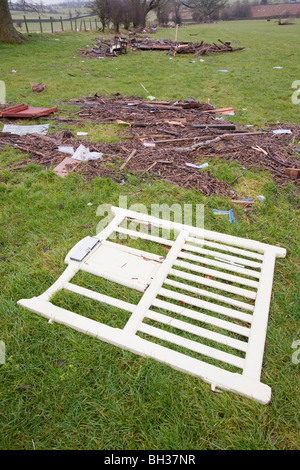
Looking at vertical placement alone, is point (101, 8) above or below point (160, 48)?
above

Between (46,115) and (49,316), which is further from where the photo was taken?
(46,115)

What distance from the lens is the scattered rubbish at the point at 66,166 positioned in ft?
12.5

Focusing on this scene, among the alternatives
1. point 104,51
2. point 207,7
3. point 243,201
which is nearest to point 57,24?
point 104,51

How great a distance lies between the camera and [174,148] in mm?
4398

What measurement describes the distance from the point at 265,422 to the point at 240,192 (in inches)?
103

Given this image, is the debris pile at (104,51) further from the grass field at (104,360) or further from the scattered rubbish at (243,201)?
the scattered rubbish at (243,201)

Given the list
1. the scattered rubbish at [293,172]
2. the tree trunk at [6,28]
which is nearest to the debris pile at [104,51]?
the tree trunk at [6,28]

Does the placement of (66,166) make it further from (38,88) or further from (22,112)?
(38,88)

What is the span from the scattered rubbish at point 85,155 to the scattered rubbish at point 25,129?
3.99ft

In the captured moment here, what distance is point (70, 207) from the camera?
322 cm

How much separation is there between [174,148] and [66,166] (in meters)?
1.72

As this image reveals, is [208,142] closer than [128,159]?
No

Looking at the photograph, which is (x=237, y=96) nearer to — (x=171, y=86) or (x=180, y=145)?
(x=171, y=86)

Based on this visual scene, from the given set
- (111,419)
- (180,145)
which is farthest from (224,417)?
(180,145)
